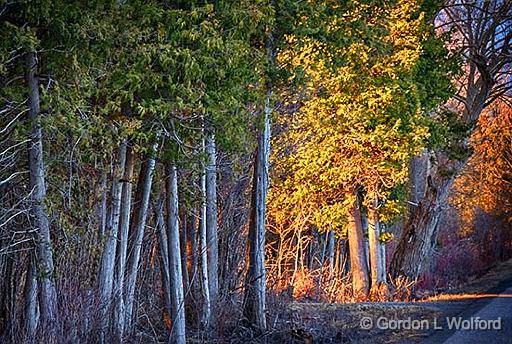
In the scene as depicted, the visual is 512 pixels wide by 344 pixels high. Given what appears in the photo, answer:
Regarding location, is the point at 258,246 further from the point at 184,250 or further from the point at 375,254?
the point at 375,254

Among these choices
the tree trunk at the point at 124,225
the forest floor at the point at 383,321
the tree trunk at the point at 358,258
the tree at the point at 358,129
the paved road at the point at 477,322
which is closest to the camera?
the tree trunk at the point at 124,225

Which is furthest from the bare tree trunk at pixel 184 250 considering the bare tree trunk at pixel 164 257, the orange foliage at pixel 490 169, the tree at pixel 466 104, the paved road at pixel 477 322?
the orange foliage at pixel 490 169

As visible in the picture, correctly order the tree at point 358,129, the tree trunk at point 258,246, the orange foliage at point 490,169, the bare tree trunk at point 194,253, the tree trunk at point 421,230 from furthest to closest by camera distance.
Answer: the orange foliage at point 490,169 → the tree trunk at point 421,230 → the tree at point 358,129 → the bare tree trunk at point 194,253 → the tree trunk at point 258,246

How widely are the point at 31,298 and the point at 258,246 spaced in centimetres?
452

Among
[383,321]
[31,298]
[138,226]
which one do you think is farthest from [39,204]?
[383,321]

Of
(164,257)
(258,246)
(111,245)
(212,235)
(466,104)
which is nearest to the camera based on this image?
(111,245)

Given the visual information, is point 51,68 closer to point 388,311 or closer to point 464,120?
point 388,311

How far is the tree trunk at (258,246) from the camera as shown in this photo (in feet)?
40.9

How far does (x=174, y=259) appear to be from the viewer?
11328mm

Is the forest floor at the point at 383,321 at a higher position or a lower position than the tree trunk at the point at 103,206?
lower

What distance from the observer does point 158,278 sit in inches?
534

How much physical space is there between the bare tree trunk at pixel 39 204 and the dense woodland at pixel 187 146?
24 mm

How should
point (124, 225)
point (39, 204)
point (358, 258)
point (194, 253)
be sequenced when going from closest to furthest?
point (39, 204)
point (124, 225)
point (194, 253)
point (358, 258)

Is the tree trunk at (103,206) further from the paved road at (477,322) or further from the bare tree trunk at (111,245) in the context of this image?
the paved road at (477,322)
